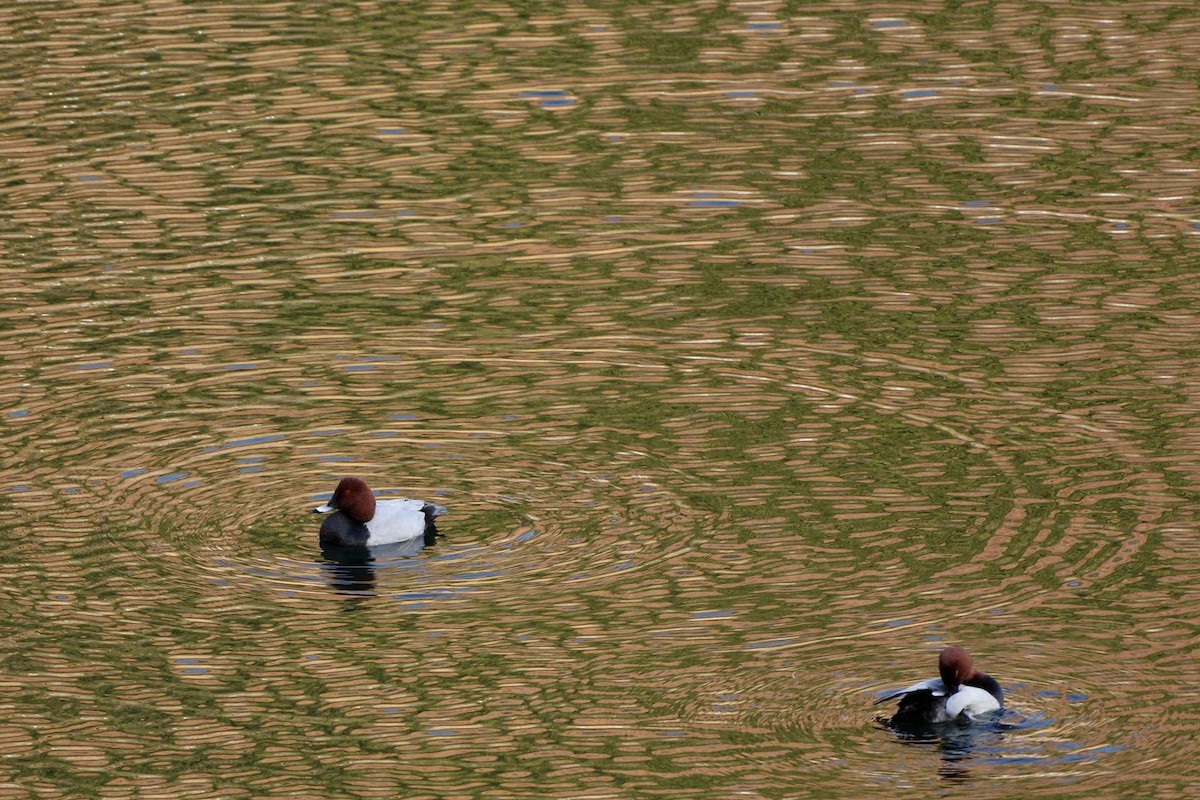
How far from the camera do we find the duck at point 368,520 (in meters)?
15.5

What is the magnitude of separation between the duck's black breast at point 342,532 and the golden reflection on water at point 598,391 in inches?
7.2

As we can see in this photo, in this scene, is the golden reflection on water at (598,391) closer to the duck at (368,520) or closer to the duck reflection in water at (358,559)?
the duck reflection in water at (358,559)

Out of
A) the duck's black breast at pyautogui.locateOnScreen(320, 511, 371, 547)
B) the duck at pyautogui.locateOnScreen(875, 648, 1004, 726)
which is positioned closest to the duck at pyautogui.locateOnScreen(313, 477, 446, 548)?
the duck's black breast at pyautogui.locateOnScreen(320, 511, 371, 547)

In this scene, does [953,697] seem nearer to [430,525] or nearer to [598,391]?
[430,525]

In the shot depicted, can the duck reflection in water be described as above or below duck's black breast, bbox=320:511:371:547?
below

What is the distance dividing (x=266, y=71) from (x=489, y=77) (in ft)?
8.12

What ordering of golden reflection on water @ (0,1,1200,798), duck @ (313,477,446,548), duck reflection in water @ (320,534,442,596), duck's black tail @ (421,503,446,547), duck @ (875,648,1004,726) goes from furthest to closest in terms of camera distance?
duck's black tail @ (421,503,446,547) < duck @ (313,477,446,548) < duck reflection in water @ (320,534,442,596) < golden reflection on water @ (0,1,1200,798) < duck @ (875,648,1004,726)

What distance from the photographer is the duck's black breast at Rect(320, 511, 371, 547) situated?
15484 mm

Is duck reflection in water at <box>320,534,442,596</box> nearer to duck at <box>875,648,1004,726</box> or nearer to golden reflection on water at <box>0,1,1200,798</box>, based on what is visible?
golden reflection on water at <box>0,1,1200,798</box>

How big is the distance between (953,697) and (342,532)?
187 inches

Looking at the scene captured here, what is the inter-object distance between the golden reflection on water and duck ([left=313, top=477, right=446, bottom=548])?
212 millimetres

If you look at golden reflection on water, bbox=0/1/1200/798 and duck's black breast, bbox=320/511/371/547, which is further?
duck's black breast, bbox=320/511/371/547

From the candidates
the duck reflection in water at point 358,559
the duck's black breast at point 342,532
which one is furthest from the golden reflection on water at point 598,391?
the duck's black breast at point 342,532

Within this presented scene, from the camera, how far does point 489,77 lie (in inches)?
984
